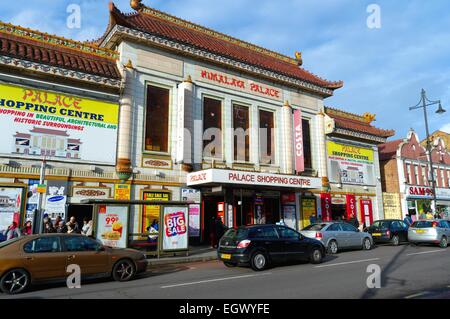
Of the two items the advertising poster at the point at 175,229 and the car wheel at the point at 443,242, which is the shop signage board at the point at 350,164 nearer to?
the car wheel at the point at 443,242

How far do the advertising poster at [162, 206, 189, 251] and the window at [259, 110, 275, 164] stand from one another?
28.5 ft

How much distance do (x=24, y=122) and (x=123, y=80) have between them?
16.4ft

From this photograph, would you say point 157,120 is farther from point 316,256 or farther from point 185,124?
point 316,256

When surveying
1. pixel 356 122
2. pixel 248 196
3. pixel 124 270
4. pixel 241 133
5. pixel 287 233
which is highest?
pixel 356 122

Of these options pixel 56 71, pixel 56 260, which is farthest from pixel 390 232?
pixel 56 71

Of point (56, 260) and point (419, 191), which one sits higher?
point (419, 191)

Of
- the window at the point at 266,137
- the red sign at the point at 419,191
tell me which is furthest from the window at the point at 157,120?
the red sign at the point at 419,191

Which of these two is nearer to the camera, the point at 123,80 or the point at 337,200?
the point at 123,80

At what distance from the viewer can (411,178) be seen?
33.1 metres

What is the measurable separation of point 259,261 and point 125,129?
993 centimetres

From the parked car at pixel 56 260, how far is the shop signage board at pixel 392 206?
25442mm

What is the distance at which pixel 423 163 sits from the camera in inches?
1387

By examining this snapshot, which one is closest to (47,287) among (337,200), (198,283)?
(198,283)

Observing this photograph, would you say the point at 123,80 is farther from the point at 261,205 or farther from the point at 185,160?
the point at 261,205
